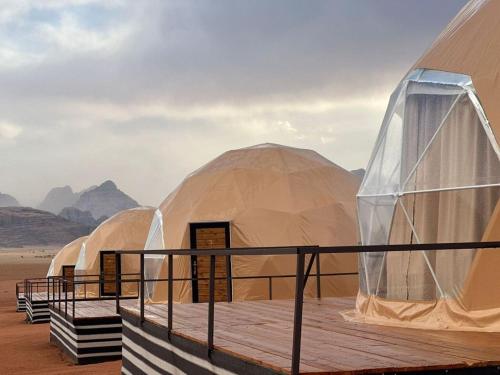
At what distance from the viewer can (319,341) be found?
6434mm

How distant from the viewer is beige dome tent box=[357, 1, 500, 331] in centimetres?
774

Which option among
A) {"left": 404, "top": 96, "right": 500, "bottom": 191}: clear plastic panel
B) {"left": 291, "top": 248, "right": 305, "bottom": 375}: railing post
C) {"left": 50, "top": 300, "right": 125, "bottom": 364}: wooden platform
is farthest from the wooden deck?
{"left": 291, "top": 248, "right": 305, "bottom": 375}: railing post

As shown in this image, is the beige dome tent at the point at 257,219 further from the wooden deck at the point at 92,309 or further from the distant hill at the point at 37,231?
the distant hill at the point at 37,231

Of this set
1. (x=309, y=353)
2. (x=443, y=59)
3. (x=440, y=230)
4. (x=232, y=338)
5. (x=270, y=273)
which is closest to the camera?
(x=309, y=353)

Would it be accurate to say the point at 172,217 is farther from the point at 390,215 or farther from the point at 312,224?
the point at 390,215

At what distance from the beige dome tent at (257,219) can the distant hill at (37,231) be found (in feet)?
519

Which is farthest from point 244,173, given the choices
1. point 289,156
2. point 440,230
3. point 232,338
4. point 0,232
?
point 0,232

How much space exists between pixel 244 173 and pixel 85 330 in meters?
5.00

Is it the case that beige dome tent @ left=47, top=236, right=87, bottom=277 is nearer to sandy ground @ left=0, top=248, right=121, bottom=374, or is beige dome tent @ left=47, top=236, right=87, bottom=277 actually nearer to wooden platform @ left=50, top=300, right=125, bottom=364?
sandy ground @ left=0, top=248, right=121, bottom=374

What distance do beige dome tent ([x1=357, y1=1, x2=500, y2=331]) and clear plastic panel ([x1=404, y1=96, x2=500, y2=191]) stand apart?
0.01 metres

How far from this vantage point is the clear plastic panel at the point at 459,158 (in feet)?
25.8

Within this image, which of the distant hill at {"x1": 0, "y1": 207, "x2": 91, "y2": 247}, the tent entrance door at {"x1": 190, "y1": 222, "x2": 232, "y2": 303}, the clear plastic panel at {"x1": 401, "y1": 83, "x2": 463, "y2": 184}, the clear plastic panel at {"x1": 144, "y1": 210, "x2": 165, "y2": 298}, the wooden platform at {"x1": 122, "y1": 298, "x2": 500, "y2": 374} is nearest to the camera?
the wooden platform at {"x1": 122, "y1": 298, "x2": 500, "y2": 374}

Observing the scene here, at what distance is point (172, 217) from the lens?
1783cm

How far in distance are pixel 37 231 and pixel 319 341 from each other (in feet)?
612
